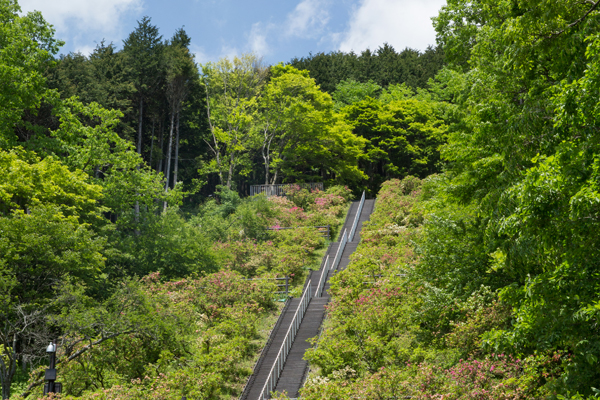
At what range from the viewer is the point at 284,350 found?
16.4m

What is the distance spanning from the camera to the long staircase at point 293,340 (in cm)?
1452

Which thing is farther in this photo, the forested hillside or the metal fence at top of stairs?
the metal fence at top of stairs

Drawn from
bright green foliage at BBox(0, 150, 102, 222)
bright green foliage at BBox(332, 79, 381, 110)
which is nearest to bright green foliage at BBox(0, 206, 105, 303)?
bright green foliage at BBox(0, 150, 102, 222)

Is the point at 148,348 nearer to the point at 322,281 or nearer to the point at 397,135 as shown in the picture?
the point at 322,281

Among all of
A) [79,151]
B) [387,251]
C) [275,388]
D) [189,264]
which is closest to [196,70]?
[79,151]

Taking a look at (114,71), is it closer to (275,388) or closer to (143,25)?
(143,25)

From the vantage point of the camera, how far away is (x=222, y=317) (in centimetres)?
1841

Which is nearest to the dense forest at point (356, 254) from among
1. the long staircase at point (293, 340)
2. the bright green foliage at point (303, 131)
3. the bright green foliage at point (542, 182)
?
the bright green foliage at point (542, 182)

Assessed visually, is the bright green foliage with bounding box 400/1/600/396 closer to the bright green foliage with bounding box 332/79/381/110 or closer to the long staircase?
the long staircase

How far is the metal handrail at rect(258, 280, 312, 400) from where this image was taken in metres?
14.2

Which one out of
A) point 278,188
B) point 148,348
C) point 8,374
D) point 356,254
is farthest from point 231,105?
point 8,374

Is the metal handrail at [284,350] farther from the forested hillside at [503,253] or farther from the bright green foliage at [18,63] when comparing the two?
the bright green foliage at [18,63]

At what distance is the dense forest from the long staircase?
1.82ft

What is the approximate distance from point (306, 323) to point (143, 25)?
98.4 ft
